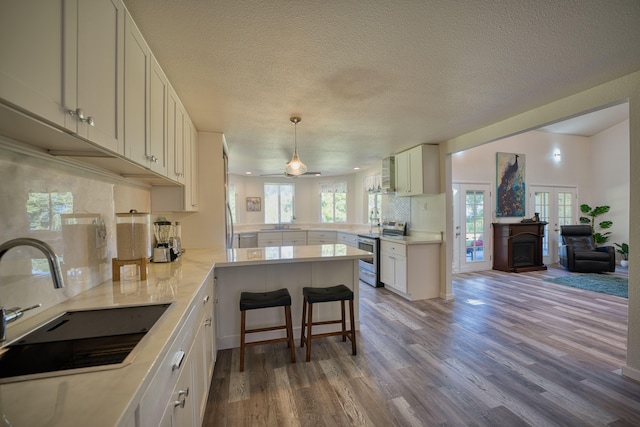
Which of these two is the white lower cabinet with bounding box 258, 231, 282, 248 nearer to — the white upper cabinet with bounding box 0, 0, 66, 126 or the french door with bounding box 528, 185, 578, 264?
the white upper cabinet with bounding box 0, 0, 66, 126

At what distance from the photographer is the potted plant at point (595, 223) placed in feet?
21.0

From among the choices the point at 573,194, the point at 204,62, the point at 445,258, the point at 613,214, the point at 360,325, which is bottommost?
the point at 360,325

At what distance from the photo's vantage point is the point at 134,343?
100 cm

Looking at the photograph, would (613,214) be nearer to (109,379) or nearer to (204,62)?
(204,62)

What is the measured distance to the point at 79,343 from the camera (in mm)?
990

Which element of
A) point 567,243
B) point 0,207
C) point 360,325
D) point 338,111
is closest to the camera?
point 0,207

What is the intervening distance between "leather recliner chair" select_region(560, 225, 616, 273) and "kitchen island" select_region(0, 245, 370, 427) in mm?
5765

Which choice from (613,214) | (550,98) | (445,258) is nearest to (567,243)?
(613,214)

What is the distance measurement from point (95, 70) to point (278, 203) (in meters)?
6.18

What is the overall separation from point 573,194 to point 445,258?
544 centimetres

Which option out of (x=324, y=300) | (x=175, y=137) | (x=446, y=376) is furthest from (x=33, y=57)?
(x=446, y=376)

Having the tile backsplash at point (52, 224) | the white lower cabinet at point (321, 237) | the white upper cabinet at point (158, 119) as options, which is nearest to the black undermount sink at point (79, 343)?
the tile backsplash at point (52, 224)

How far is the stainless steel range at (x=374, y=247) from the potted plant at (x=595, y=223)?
16.6 ft

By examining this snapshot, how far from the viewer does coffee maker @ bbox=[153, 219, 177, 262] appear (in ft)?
7.54
